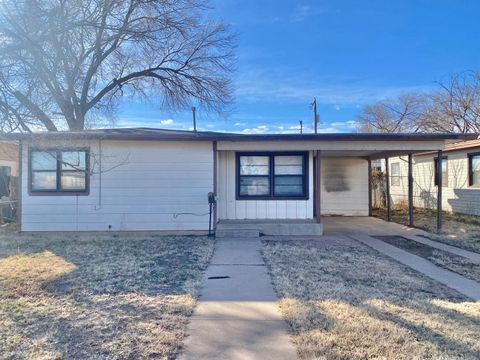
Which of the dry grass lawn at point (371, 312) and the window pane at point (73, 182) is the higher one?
the window pane at point (73, 182)

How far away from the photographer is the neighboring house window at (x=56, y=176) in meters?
9.74

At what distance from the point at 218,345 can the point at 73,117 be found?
15.8m

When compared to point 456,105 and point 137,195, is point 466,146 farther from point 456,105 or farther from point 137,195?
point 456,105

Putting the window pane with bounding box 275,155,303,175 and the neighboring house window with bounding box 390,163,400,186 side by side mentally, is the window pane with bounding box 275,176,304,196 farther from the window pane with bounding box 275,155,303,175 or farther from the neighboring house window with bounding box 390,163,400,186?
the neighboring house window with bounding box 390,163,400,186

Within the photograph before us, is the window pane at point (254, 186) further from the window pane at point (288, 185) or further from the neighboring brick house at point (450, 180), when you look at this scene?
the neighboring brick house at point (450, 180)

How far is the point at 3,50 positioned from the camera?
5160 millimetres

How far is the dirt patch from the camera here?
242 inches

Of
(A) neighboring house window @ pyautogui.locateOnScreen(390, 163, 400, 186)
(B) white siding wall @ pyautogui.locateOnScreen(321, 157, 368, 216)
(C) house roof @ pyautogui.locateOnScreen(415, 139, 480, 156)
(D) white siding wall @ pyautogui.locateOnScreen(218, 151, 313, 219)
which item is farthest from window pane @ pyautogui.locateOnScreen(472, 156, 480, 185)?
(D) white siding wall @ pyautogui.locateOnScreen(218, 151, 313, 219)

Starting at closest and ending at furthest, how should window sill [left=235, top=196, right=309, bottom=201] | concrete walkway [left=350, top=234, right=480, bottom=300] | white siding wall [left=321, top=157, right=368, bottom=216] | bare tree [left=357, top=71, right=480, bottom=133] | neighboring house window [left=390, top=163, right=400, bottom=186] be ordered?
1. concrete walkway [left=350, top=234, right=480, bottom=300]
2. window sill [left=235, top=196, right=309, bottom=201]
3. white siding wall [left=321, top=157, right=368, bottom=216]
4. neighboring house window [left=390, top=163, right=400, bottom=186]
5. bare tree [left=357, top=71, right=480, bottom=133]

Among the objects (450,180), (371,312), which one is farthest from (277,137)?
(450,180)

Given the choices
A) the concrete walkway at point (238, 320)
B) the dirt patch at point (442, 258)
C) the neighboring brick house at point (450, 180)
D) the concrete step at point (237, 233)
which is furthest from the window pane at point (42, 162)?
the neighboring brick house at point (450, 180)

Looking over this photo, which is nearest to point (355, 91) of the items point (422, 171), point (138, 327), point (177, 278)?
point (422, 171)

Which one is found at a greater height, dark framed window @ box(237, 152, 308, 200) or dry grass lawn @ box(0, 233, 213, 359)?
dark framed window @ box(237, 152, 308, 200)

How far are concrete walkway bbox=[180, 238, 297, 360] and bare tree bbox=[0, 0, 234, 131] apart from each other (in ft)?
11.9
